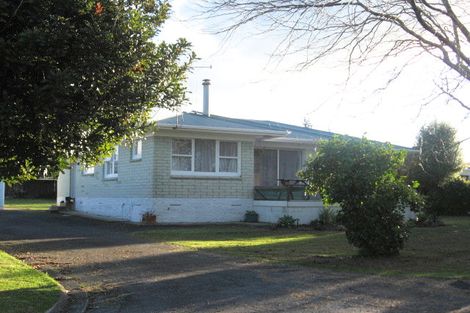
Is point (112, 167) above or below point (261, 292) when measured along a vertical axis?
above

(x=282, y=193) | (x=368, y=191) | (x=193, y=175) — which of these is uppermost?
(x=193, y=175)

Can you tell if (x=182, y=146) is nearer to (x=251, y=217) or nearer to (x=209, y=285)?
(x=251, y=217)

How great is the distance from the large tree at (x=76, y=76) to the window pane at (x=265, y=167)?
53.1 ft

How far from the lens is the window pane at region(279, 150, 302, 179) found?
24.2 m

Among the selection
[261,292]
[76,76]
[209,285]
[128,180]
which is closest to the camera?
[76,76]

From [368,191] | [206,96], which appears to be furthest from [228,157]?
[368,191]

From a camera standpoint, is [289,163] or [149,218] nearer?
[149,218]

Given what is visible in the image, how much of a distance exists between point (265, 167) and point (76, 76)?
1801cm

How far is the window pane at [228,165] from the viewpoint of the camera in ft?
69.2

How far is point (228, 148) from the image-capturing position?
2128 cm

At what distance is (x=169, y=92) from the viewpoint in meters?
7.53

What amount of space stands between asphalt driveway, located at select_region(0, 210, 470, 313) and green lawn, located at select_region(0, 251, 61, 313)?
0.30 meters

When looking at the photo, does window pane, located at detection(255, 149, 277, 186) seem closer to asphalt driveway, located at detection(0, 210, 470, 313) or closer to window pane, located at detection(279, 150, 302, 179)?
window pane, located at detection(279, 150, 302, 179)

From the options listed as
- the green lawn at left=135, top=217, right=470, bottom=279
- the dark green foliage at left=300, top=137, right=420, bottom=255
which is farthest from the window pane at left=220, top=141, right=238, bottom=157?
the dark green foliage at left=300, top=137, right=420, bottom=255
